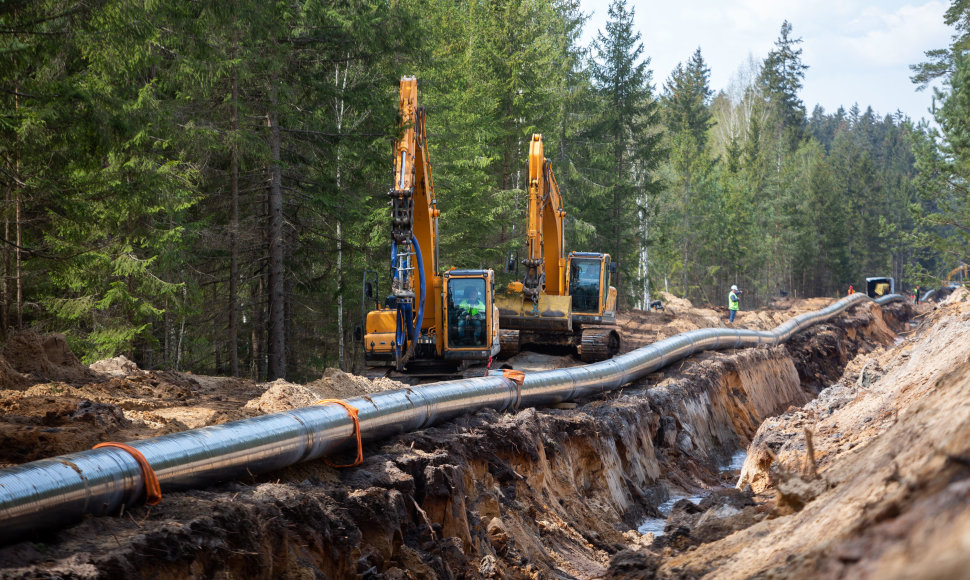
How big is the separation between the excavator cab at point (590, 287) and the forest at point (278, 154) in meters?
5.89

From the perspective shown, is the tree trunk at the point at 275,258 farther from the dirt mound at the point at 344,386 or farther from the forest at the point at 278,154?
the dirt mound at the point at 344,386

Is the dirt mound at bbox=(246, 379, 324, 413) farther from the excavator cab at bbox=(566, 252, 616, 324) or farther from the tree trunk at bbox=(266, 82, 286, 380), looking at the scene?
the excavator cab at bbox=(566, 252, 616, 324)

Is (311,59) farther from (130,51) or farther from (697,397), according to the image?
(697,397)

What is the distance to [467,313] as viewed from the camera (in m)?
19.3

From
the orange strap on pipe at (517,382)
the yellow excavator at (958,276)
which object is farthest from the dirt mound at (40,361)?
the yellow excavator at (958,276)

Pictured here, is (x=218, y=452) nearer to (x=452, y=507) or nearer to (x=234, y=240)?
(x=452, y=507)

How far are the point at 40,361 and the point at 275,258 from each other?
8168mm

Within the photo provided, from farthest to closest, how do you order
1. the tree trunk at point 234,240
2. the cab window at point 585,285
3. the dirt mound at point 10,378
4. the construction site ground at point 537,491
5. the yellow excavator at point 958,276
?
1. the cab window at point 585,285
2. the tree trunk at point 234,240
3. the yellow excavator at point 958,276
4. the dirt mound at point 10,378
5. the construction site ground at point 537,491

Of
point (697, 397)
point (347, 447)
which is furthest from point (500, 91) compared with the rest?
point (347, 447)

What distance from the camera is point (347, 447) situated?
9.38 m

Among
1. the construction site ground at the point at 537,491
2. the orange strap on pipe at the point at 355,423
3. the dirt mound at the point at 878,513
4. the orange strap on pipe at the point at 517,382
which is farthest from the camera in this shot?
the orange strap on pipe at the point at 517,382

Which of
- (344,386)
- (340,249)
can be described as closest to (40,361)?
(344,386)

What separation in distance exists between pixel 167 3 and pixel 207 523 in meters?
12.3

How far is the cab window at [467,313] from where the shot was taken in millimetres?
19172
